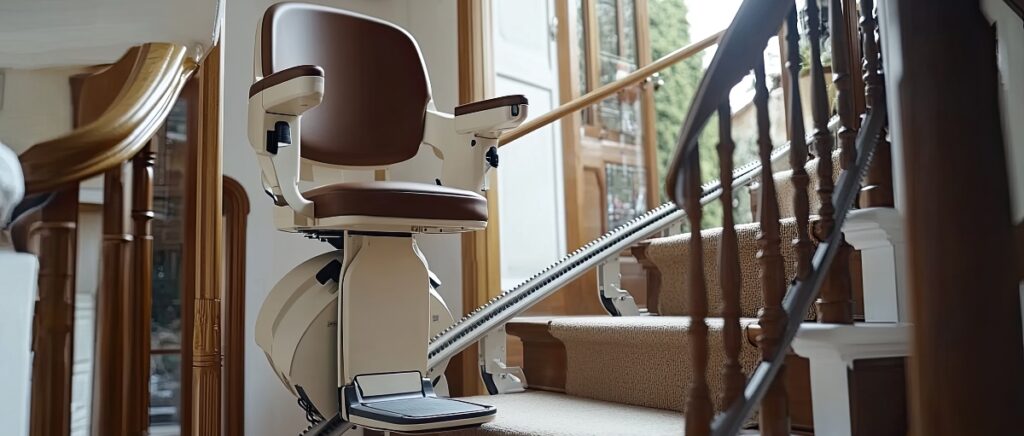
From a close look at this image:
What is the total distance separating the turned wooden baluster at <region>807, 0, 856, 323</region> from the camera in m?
1.43

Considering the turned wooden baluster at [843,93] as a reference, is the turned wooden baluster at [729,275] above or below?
below

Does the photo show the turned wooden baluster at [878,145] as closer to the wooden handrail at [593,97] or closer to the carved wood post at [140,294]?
the carved wood post at [140,294]

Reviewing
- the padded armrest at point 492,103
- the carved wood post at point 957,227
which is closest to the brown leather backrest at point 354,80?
the padded armrest at point 492,103

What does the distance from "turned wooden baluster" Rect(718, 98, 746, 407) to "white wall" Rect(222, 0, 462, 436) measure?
1.82 meters

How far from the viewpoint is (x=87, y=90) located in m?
0.91

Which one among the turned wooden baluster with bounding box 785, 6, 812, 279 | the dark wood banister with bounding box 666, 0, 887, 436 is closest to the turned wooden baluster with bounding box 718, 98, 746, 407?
the dark wood banister with bounding box 666, 0, 887, 436

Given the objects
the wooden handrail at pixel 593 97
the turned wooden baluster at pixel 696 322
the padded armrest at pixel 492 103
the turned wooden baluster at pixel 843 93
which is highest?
the wooden handrail at pixel 593 97

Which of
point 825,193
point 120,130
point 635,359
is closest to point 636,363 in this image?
point 635,359

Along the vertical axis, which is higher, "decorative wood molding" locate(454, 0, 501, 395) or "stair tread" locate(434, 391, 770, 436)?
"decorative wood molding" locate(454, 0, 501, 395)

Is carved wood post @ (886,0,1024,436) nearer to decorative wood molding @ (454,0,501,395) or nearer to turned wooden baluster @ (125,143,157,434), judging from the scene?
turned wooden baluster @ (125,143,157,434)

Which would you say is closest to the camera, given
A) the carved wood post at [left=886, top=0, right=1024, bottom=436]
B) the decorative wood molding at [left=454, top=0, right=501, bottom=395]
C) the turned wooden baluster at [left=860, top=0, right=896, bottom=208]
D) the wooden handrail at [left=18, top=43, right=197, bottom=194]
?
the carved wood post at [left=886, top=0, right=1024, bottom=436]

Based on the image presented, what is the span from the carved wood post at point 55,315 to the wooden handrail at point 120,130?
4cm

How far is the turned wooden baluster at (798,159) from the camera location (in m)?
1.36

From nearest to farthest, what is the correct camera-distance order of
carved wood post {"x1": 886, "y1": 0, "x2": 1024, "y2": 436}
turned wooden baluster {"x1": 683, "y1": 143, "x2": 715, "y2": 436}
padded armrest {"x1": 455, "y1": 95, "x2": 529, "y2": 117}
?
carved wood post {"x1": 886, "y1": 0, "x2": 1024, "y2": 436} → turned wooden baluster {"x1": 683, "y1": 143, "x2": 715, "y2": 436} → padded armrest {"x1": 455, "y1": 95, "x2": 529, "y2": 117}
